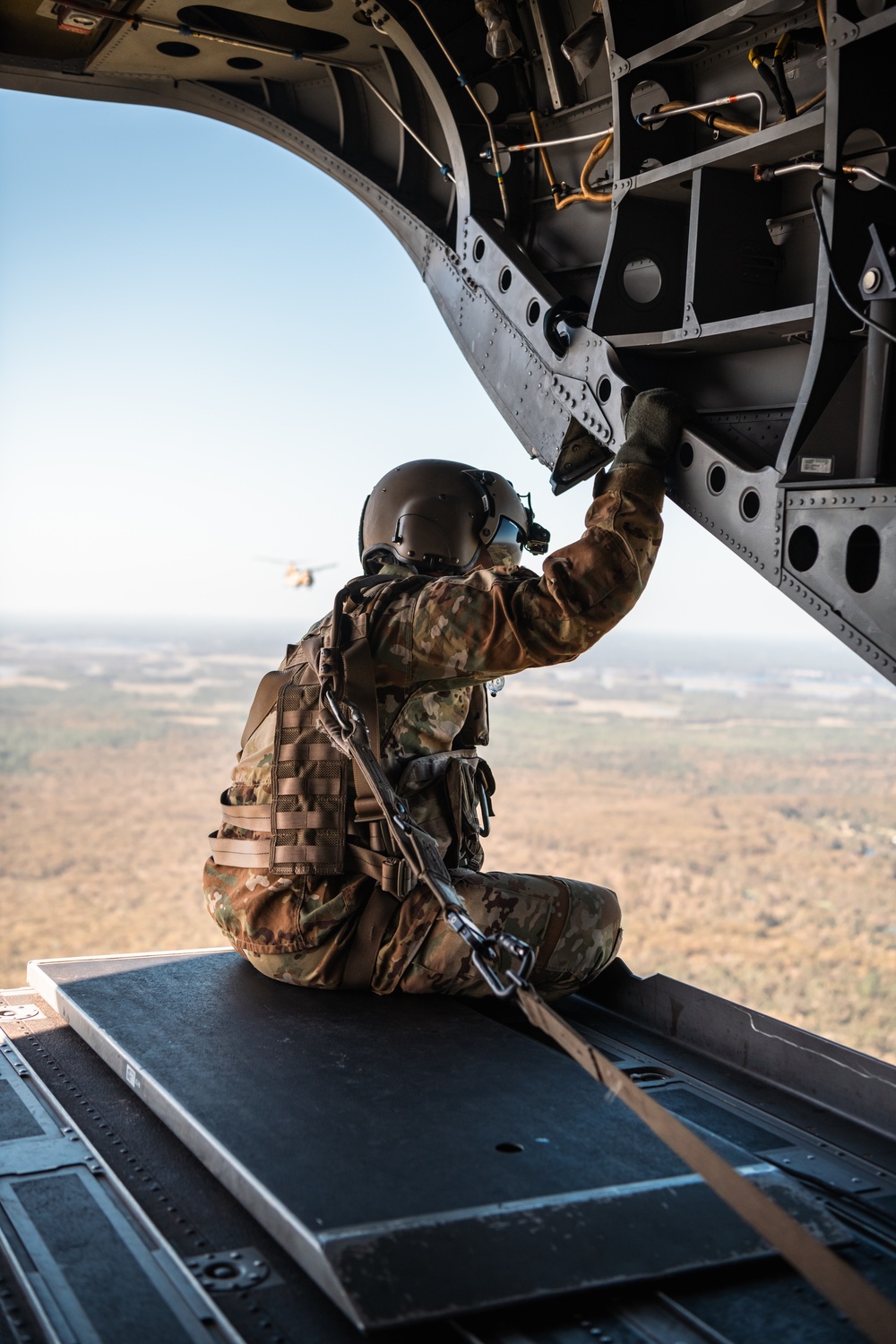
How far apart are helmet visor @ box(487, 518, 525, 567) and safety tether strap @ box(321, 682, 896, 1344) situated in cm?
131

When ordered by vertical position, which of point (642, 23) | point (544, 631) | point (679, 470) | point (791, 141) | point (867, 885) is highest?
point (642, 23)

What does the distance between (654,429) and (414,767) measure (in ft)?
3.35

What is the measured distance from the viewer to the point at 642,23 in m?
3.05

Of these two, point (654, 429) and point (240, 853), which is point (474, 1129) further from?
point (654, 429)

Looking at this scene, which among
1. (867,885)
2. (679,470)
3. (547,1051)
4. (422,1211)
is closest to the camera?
(422,1211)

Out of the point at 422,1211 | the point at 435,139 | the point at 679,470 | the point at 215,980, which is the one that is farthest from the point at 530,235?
the point at 422,1211

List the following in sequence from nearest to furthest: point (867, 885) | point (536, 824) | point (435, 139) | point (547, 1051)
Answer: point (547, 1051) < point (435, 139) < point (536, 824) < point (867, 885)

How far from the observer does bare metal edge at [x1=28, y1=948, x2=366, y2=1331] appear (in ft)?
5.90

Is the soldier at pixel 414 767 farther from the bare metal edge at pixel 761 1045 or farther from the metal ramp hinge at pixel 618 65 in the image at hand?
the metal ramp hinge at pixel 618 65

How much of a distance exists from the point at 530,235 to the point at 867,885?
145 ft

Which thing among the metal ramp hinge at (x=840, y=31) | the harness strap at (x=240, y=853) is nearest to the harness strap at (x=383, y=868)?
the harness strap at (x=240, y=853)

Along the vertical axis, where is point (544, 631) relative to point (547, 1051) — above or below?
above

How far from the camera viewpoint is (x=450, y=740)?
328 cm

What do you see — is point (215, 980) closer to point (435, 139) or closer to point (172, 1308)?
point (172, 1308)
